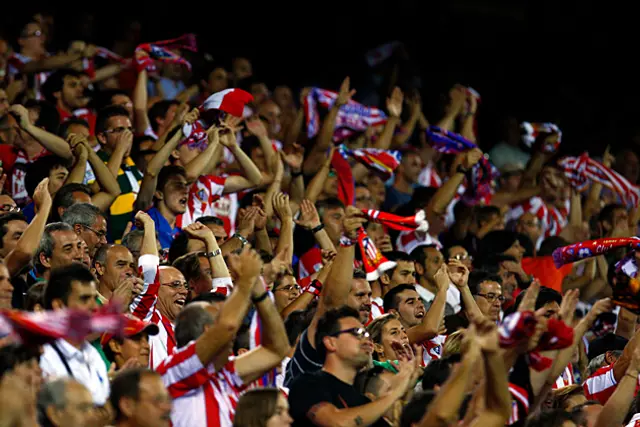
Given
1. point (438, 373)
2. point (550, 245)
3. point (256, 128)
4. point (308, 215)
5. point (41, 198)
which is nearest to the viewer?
point (438, 373)

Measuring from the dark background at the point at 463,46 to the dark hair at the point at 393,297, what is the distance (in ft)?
19.9

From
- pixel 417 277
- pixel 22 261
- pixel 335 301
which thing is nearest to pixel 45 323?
pixel 22 261

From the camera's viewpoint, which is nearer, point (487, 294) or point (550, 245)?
point (487, 294)

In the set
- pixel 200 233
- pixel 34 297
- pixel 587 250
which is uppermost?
pixel 34 297

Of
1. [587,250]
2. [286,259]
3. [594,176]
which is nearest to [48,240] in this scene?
[286,259]

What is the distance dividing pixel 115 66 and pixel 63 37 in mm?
1470

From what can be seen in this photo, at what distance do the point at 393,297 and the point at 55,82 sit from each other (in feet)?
13.7

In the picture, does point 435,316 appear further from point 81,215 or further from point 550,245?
point 550,245

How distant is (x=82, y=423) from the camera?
4.83 meters

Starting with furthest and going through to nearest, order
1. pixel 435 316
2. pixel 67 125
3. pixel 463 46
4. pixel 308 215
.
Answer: pixel 463 46
pixel 67 125
pixel 308 215
pixel 435 316

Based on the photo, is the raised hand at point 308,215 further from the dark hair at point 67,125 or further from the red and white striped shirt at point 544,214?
the red and white striped shirt at point 544,214

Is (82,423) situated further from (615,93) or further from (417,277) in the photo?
(615,93)

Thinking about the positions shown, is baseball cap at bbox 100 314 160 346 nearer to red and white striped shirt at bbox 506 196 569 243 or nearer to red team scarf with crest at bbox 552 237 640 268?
red team scarf with crest at bbox 552 237 640 268

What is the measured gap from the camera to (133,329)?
237 inches
